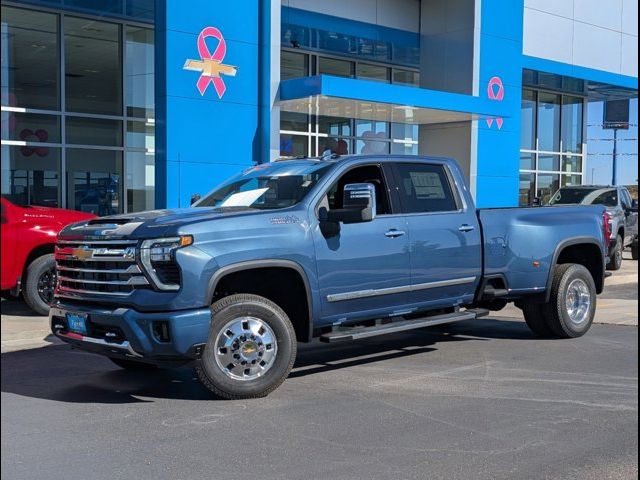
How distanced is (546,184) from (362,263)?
25073 millimetres

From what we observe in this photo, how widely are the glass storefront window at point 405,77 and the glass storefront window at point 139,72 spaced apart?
353 inches

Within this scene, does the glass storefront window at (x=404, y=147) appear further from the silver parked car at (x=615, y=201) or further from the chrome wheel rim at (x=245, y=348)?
the chrome wheel rim at (x=245, y=348)

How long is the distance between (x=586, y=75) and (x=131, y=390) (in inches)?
846

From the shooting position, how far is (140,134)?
63.3ft

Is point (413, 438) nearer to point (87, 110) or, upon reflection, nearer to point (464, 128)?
point (87, 110)

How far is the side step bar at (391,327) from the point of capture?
6825mm

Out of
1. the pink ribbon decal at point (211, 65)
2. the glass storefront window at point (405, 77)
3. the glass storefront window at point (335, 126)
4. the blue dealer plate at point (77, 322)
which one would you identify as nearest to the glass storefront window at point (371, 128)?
the glass storefront window at point (335, 126)

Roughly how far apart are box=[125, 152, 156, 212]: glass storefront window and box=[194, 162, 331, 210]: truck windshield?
1157 centimetres

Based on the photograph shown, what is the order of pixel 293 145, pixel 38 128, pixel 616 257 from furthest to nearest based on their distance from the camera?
pixel 293 145
pixel 616 257
pixel 38 128

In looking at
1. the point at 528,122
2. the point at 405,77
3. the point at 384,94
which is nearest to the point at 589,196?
the point at 384,94

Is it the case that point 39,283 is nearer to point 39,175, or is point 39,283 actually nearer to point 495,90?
point 39,175

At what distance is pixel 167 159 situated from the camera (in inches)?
572

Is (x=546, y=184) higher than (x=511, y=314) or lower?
higher

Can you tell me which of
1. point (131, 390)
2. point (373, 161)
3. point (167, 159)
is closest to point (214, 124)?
point (167, 159)
